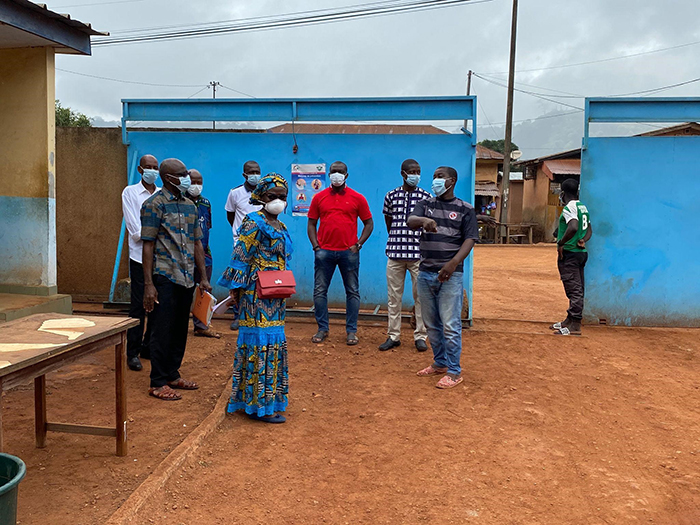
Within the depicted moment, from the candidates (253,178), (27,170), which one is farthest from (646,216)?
(27,170)

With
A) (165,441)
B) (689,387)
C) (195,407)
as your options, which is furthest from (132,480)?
(689,387)

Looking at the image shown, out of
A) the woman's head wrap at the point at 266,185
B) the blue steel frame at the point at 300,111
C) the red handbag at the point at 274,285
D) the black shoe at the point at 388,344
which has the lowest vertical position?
the black shoe at the point at 388,344

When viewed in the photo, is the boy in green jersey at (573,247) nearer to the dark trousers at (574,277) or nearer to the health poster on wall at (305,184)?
the dark trousers at (574,277)

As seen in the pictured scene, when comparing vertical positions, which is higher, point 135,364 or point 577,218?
point 577,218

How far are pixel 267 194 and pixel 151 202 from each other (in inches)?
38.2

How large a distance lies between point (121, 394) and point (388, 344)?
3.58m

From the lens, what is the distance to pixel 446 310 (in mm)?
5594

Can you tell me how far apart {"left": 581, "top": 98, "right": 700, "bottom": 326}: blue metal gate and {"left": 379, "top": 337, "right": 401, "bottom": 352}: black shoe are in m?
2.91

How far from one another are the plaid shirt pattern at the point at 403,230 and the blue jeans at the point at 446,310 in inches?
42.9

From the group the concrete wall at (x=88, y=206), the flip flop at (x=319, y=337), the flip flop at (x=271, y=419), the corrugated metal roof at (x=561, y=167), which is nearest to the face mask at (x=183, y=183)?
the flip flop at (x=271, y=419)

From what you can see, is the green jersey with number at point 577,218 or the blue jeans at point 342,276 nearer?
the blue jeans at point 342,276

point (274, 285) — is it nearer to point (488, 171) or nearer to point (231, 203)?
point (231, 203)

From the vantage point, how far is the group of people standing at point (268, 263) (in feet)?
15.1

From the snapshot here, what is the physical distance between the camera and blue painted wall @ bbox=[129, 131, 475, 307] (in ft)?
26.6
